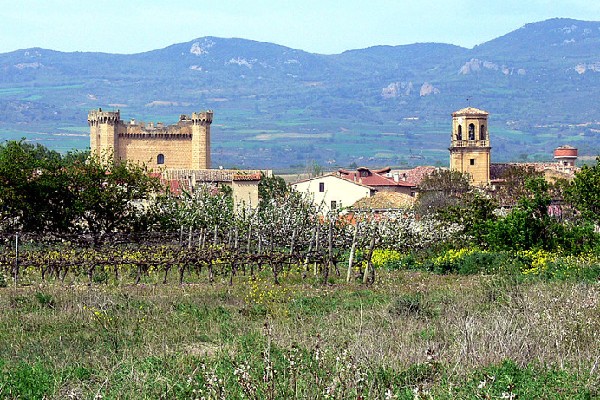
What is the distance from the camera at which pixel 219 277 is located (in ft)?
65.8

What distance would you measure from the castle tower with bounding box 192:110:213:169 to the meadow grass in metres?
A: 84.4

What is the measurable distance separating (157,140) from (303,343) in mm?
92448

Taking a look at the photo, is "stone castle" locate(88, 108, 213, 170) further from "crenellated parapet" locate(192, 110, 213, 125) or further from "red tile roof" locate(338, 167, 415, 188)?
"red tile roof" locate(338, 167, 415, 188)

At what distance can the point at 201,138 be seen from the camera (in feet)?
331

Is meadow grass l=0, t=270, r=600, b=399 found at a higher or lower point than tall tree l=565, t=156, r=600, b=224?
lower

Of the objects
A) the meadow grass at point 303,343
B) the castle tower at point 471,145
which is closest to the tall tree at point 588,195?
the meadow grass at point 303,343

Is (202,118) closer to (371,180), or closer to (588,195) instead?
(371,180)

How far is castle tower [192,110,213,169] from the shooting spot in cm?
10062

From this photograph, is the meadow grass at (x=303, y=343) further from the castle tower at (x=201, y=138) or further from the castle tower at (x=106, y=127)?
the castle tower at (x=106, y=127)

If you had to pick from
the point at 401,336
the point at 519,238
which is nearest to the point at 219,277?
the point at 519,238

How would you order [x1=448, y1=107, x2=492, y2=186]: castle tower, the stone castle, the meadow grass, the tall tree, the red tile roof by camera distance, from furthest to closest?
the stone castle < [x1=448, y1=107, x2=492, y2=186]: castle tower < the red tile roof < the tall tree < the meadow grass

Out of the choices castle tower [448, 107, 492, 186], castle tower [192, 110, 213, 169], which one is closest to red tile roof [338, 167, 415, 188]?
castle tower [448, 107, 492, 186]

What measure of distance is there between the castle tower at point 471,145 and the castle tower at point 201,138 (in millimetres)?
21961

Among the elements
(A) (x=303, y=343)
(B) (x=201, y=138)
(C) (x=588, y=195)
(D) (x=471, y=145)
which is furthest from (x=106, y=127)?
(A) (x=303, y=343)
